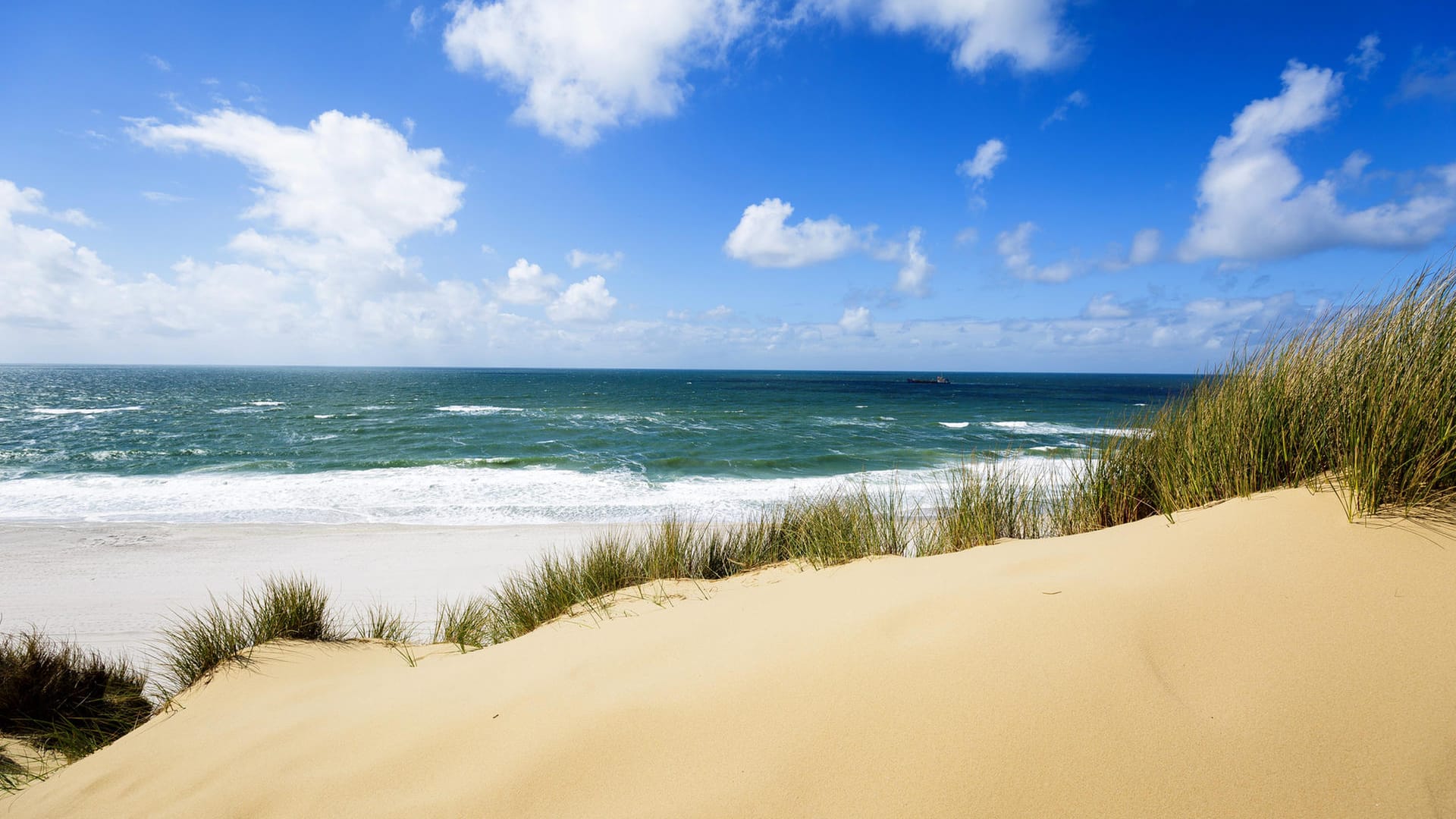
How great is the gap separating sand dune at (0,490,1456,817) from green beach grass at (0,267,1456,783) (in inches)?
19.3

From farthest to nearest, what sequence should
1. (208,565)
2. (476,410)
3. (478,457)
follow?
(476,410), (478,457), (208,565)

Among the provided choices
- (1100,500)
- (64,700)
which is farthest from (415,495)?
(1100,500)

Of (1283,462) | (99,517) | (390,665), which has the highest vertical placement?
(1283,462)

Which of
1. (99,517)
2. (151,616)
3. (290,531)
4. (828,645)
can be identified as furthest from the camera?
(99,517)

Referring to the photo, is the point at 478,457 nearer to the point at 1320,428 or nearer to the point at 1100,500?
the point at 1100,500

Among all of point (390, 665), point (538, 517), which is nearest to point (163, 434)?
point (538, 517)

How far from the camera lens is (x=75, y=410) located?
40.2 m

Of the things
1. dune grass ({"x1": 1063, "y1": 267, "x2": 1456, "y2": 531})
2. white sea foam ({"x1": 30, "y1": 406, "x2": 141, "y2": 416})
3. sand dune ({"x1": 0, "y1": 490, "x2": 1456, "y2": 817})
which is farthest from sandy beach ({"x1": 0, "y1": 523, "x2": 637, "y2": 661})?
white sea foam ({"x1": 30, "y1": 406, "x2": 141, "y2": 416})

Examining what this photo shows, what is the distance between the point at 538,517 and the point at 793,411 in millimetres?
32560

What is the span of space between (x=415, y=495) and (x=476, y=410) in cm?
2839

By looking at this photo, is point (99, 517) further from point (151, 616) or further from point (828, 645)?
point (828, 645)

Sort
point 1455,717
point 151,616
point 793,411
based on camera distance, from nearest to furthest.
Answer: point 1455,717 → point 151,616 → point 793,411

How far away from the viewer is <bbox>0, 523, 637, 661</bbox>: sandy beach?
26.5 feet

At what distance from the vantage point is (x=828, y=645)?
95.9 inches
